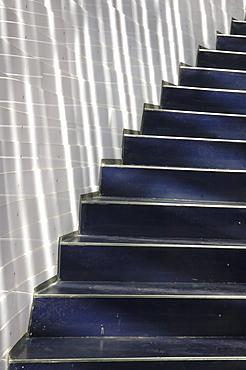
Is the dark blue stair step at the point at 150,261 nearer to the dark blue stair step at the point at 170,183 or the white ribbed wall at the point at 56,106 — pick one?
the white ribbed wall at the point at 56,106

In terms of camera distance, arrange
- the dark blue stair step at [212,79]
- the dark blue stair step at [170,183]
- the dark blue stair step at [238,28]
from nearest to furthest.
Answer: the dark blue stair step at [170,183] → the dark blue stair step at [212,79] → the dark blue stair step at [238,28]

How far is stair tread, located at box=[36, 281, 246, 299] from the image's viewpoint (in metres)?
1.86

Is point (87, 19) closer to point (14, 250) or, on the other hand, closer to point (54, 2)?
point (54, 2)

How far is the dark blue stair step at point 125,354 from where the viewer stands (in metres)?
1.62

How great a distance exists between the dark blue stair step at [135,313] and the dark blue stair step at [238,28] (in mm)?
2794

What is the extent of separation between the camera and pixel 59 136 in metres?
2.07

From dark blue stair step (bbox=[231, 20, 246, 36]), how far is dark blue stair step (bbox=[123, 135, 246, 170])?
1854 mm

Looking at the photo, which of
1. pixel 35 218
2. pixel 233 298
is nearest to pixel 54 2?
pixel 35 218

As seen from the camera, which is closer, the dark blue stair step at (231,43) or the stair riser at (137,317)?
the stair riser at (137,317)

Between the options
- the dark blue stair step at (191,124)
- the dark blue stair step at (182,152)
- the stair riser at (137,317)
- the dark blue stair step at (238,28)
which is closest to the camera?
the stair riser at (137,317)

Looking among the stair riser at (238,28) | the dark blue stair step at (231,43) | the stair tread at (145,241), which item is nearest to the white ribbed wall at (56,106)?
the stair tread at (145,241)

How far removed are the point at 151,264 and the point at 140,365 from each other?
1.51ft

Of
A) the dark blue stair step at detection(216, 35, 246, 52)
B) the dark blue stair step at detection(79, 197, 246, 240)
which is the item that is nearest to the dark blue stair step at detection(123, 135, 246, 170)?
the dark blue stair step at detection(79, 197, 246, 240)

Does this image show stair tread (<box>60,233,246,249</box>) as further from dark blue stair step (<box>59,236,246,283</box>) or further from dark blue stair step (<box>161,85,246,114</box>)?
dark blue stair step (<box>161,85,246,114</box>)
